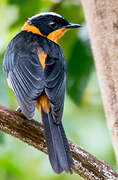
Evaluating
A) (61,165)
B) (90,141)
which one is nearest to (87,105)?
(90,141)

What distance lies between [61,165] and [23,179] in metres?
2.50

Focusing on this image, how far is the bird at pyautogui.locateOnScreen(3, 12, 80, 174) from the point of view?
336 cm

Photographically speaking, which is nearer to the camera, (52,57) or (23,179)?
(52,57)

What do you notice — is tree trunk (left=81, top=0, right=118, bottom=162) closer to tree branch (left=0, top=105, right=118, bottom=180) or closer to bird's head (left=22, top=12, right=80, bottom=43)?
tree branch (left=0, top=105, right=118, bottom=180)

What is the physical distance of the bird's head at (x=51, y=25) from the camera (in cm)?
465

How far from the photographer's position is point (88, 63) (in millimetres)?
4699

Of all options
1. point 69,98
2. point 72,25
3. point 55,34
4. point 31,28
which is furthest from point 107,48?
point 69,98

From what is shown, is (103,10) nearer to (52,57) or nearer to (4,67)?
(52,57)

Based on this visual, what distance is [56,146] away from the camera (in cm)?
333

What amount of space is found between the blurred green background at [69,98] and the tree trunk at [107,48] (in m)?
0.72

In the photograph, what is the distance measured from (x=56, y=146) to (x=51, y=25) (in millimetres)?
1716

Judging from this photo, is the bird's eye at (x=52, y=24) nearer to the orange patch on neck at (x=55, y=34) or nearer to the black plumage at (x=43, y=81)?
the orange patch on neck at (x=55, y=34)

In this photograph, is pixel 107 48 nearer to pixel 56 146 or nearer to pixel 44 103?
pixel 44 103

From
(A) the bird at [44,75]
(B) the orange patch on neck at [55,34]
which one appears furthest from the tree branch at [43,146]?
(B) the orange patch on neck at [55,34]
